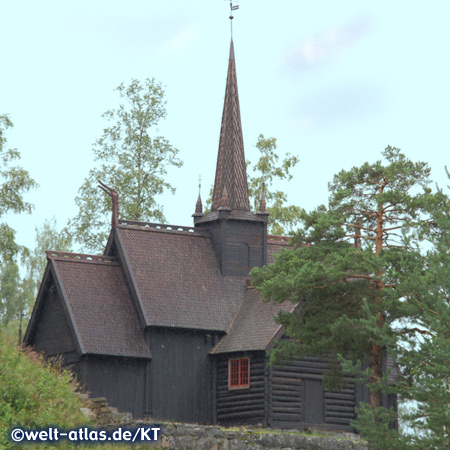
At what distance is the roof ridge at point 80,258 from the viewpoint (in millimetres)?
40000

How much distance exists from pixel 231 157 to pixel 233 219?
3.31 metres

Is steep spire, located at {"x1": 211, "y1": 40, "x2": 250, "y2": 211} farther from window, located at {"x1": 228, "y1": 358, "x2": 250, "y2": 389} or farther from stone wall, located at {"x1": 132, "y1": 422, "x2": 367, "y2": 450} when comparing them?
stone wall, located at {"x1": 132, "y1": 422, "x2": 367, "y2": 450}

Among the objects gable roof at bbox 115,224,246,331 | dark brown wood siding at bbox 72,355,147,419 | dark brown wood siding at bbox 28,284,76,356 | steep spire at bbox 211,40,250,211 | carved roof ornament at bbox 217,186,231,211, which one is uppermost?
steep spire at bbox 211,40,250,211

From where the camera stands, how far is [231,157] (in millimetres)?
44656

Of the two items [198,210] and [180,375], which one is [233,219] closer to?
[198,210]

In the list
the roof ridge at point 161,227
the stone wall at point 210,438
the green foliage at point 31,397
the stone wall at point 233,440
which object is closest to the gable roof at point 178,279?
the roof ridge at point 161,227

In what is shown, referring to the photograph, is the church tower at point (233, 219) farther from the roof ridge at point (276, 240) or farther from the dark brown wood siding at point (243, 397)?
the dark brown wood siding at point (243, 397)

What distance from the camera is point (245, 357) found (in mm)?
38719

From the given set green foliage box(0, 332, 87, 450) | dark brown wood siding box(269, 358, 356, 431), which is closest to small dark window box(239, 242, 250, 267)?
dark brown wood siding box(269, 358, 356, 431)

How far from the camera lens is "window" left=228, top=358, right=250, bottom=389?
38844 mm

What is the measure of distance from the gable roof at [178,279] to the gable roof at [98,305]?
744 mm

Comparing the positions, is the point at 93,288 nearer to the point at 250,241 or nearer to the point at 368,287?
the point at 250,241

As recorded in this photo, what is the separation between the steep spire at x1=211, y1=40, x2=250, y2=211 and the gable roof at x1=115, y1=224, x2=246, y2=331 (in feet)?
6.16

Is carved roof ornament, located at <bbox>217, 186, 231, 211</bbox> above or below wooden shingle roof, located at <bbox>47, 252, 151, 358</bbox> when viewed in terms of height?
above
